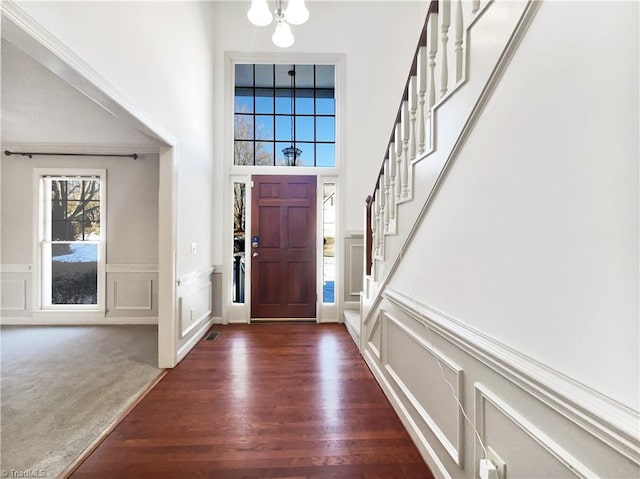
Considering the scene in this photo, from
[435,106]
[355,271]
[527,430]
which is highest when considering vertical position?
[435,106]

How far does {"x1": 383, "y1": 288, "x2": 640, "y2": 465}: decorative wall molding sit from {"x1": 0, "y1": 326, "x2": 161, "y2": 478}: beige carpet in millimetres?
2065

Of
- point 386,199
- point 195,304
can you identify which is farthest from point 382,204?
point 195,304

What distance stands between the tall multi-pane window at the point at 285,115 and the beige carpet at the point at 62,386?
8.71 feet

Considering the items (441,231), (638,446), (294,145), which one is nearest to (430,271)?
(441,231)

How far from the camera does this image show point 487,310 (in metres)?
1.08

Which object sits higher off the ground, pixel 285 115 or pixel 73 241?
pixel 285 115

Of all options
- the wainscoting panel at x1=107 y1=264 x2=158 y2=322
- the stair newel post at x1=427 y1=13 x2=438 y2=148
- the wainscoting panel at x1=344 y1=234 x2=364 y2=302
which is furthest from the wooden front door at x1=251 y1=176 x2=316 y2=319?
the stair newel post at x1=427 y1=13 x2=438 y2=148

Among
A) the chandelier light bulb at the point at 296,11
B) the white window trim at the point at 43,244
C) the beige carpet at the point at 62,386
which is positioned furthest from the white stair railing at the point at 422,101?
the white window trim at the point at 43,244

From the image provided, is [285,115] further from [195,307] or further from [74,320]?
[74,320]

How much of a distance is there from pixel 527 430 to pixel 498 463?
0.80 feet

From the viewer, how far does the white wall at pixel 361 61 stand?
3906 millimetres

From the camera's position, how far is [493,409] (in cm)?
104

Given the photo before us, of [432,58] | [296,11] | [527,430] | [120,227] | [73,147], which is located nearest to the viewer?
[527,430]

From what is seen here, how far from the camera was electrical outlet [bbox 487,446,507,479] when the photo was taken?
3.27 ft
